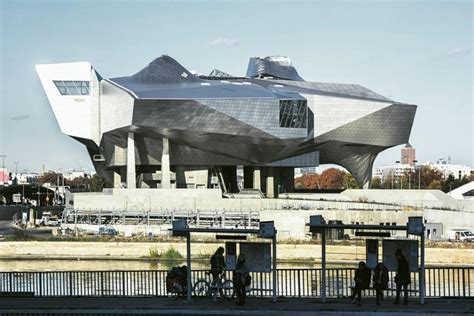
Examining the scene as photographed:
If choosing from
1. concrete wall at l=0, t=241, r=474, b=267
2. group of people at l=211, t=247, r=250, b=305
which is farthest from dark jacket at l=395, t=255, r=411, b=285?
concrete wall at l=0, t=241, r=474, b=267

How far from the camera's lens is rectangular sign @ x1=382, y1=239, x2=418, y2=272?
29.1 metres

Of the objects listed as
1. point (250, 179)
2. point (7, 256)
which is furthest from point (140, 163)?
point (7, 256)

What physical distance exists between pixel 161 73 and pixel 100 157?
1895cm

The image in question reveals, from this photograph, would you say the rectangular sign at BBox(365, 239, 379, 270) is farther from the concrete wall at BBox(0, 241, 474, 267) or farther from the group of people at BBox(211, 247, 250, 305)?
the concrete wall at BBox(0, 241, 474, 267)

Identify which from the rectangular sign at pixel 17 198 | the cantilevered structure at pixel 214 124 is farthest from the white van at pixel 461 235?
the rectangular sign at pixel 17 198

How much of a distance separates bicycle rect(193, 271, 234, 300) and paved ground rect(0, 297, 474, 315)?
1.42ft

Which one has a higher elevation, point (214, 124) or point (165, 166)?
point (214, 124)

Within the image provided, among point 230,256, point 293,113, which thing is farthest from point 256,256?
point 293,113

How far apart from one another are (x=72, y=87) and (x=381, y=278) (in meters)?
75.9

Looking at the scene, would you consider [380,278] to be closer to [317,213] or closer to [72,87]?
[317,213]

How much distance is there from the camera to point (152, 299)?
97.1 ft

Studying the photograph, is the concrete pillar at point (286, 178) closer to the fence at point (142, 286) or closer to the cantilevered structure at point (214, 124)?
the cantilevered structure at point (214, 124)

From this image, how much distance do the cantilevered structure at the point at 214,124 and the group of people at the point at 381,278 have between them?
200ft

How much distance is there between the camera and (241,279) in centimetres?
2806
